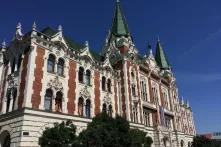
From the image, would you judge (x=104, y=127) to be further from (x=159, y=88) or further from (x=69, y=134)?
(x=159, y=88)

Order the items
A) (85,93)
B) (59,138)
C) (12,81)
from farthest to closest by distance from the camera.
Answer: (85,93), (12,81), (59,138)

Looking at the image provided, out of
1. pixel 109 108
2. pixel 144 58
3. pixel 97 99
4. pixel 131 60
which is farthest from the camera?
pixel 144 58

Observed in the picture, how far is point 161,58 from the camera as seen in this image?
188 feet

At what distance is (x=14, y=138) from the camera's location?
2244 cm

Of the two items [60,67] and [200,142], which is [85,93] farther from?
[200,142]

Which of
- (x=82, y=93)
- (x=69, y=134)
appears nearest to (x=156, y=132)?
(x=82, y=93)

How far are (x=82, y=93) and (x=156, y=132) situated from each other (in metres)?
16.7

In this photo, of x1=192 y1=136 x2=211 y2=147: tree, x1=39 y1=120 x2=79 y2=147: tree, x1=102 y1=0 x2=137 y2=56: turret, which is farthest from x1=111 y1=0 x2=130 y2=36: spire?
x1=39 y1=120 x2=79 y2=147: tree

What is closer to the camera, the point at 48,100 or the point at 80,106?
the point at 48,100

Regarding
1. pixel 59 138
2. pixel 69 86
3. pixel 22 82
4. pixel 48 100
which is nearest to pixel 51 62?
pixel 69 86

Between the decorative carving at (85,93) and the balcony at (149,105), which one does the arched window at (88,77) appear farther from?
the balcony at (149,105)

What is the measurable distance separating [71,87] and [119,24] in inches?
883

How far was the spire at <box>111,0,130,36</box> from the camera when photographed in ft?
150

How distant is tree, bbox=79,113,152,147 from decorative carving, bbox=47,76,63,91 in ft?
22.7
